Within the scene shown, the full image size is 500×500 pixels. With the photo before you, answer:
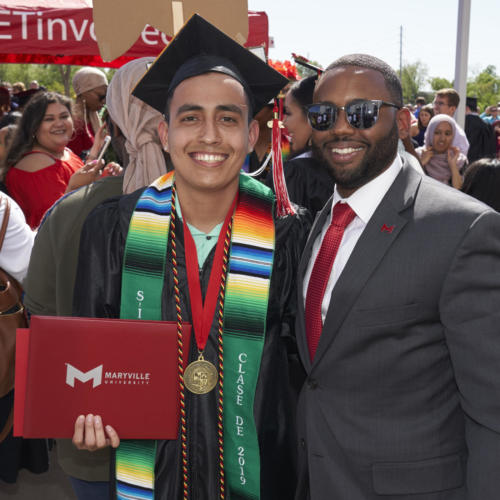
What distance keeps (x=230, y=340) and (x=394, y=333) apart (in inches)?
23.8

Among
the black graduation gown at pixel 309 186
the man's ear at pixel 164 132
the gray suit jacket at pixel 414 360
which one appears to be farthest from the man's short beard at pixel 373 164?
the black graduation gown at pixel 309 186

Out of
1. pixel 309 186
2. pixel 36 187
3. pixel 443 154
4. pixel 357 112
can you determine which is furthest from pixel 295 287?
pixel 443 154

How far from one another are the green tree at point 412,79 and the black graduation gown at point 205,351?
306 ft

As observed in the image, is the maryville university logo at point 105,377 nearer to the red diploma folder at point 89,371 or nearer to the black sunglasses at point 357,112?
the red diploma folder at point 89,371

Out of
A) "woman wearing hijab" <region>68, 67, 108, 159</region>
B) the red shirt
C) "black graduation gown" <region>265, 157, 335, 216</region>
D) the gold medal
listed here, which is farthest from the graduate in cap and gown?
"woman wearing hijab" <region>68, 67, 108, 159</region>

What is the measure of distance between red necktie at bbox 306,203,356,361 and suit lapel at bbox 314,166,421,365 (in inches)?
3.9

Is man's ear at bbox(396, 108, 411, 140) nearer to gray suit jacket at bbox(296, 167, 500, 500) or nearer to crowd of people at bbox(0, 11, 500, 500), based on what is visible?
crowd of people at bbox(0, 11, 500, 500)

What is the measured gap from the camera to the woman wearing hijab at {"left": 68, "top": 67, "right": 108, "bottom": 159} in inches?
222

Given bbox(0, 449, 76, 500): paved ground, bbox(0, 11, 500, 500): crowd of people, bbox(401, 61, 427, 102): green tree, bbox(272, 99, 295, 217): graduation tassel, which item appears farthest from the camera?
bbox(401, 61, 427, 102): green tree

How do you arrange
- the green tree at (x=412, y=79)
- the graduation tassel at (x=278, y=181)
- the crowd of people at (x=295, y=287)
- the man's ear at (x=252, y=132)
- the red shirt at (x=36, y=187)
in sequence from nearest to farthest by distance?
the crowd of people at (x=295, y=287) → the man's ear at (x=252, y=132) → the graduation tassel at (x=278, y=181) → the red shirt at (x=36, y=187) → the green tree at (x=412, y=79)

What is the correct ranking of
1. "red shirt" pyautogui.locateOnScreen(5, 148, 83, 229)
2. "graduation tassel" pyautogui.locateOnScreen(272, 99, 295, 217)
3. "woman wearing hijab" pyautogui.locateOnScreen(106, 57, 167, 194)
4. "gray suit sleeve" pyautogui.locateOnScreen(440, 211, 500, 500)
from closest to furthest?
1. "gray suit sleeve" pyautogui.locateOnScreen(440, 211, 500, 500)
2. "graduation tassel" pyautogui.locateOnScreen(272, 99, 295, 217)
3. "woman wearing hijab" pyautogui.locateOnScreen(106, 57, 167, 194)
4. "red shirt" pyautogui.locateOnScreen(5, 148, 83, 229)

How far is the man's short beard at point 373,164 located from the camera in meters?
1.86

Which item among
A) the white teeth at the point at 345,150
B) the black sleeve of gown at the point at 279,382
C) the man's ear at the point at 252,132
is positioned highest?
the man's ear at the point at 252,132

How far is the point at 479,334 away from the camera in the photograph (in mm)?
1489
